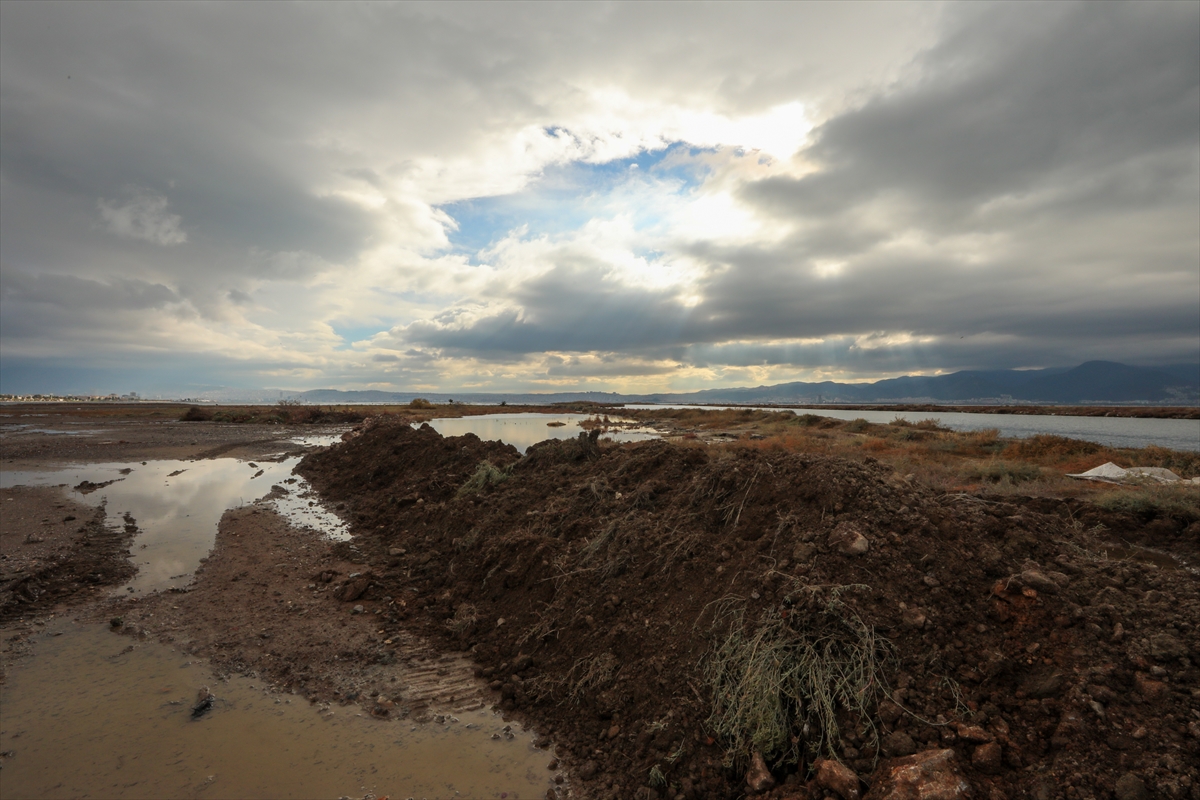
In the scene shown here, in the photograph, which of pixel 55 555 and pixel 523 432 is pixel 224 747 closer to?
pixel 55 555

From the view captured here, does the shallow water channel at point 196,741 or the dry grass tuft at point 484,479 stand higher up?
the dry grass tuft at point 484,479

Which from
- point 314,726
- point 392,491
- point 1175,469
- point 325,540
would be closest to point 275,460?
point 392,491

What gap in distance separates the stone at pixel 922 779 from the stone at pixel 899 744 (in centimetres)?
8

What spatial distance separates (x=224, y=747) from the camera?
4.02 meters

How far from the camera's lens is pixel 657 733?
150 inches

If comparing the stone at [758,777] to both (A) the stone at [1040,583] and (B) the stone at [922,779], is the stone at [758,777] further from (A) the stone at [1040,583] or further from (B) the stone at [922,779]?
(A) the stone at [1040,583]

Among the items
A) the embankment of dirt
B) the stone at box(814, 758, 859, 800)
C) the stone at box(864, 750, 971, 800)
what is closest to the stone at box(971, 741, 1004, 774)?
the stone at box(864, 750, 971, 800)

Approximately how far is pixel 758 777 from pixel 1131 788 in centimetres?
187

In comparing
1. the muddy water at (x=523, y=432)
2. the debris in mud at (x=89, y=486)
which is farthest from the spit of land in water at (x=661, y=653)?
the muddy water at (x=523, y=432)

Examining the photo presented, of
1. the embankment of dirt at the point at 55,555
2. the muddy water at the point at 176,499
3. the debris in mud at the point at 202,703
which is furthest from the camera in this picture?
the muddy water at the point at 176,499

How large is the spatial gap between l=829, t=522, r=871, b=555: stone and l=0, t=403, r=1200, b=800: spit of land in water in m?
0.02

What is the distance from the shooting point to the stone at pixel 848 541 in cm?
448

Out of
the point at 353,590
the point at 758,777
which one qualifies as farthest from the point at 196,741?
the point at 758,777

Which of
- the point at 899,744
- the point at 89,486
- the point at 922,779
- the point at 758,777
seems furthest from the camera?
the point at 89,486
